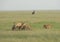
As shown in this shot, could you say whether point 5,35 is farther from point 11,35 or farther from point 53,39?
point 53,39

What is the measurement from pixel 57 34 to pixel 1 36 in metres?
2.75

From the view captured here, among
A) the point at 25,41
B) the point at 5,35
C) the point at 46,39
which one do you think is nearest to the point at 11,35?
the point at 5,35

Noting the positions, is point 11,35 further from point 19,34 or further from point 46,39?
point 46,39

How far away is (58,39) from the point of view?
35.3ft

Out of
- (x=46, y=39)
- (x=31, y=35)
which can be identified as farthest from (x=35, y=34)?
(x=46, y=39)

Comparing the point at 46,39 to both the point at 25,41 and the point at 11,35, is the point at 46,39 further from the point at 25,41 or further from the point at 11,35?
the point at 11,35

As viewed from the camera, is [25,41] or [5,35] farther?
[5,35]

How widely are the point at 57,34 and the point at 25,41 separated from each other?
1769 millimetres

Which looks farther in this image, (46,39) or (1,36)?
(1,36)

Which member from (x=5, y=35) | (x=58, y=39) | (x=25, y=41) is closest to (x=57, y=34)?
(x=58, y=39)

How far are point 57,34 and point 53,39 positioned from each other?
834mm

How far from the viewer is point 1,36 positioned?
1152 centimetres

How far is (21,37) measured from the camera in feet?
37.1

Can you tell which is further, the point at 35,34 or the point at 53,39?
the point at 35,34
